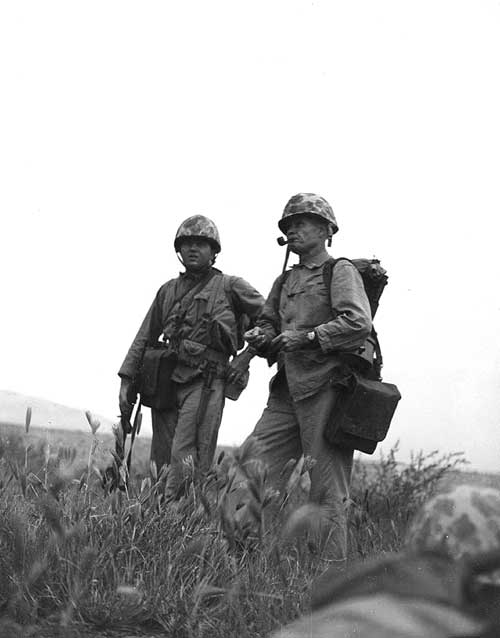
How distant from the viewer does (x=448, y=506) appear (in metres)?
1.67

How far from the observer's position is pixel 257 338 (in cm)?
595

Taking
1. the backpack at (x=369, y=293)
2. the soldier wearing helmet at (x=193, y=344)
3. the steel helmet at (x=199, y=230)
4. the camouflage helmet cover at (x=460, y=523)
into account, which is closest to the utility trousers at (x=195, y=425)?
the soldier wearing helmet at (x=193, y=344)

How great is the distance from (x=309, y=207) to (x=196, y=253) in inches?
63.6

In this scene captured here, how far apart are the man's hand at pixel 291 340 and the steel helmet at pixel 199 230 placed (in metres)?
1.92

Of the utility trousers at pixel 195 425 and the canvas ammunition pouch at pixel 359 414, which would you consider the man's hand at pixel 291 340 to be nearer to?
the canvas ammunition pouch at pixel 359 414

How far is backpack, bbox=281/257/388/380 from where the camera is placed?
19.2 ft

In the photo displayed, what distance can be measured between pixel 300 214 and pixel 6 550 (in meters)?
2.95

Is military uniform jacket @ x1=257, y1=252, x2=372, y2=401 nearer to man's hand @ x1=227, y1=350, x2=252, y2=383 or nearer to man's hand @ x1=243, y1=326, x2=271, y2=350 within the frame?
man's hand @ x1=243, y1=326, x2=271, y2=350

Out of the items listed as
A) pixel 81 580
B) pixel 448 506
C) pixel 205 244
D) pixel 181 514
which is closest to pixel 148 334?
pixel 205 244

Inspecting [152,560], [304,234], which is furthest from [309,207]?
[152,560]

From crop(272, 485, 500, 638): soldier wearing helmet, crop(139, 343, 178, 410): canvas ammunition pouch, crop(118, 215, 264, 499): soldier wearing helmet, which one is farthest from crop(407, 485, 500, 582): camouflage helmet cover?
crop(139, 343, 178, 410): canvas ammunition pouch

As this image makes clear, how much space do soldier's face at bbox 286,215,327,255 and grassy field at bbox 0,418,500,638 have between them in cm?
205

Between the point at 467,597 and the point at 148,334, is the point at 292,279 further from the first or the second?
the point at 467,597

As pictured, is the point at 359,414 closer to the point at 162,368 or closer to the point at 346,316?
the point at 346,316
